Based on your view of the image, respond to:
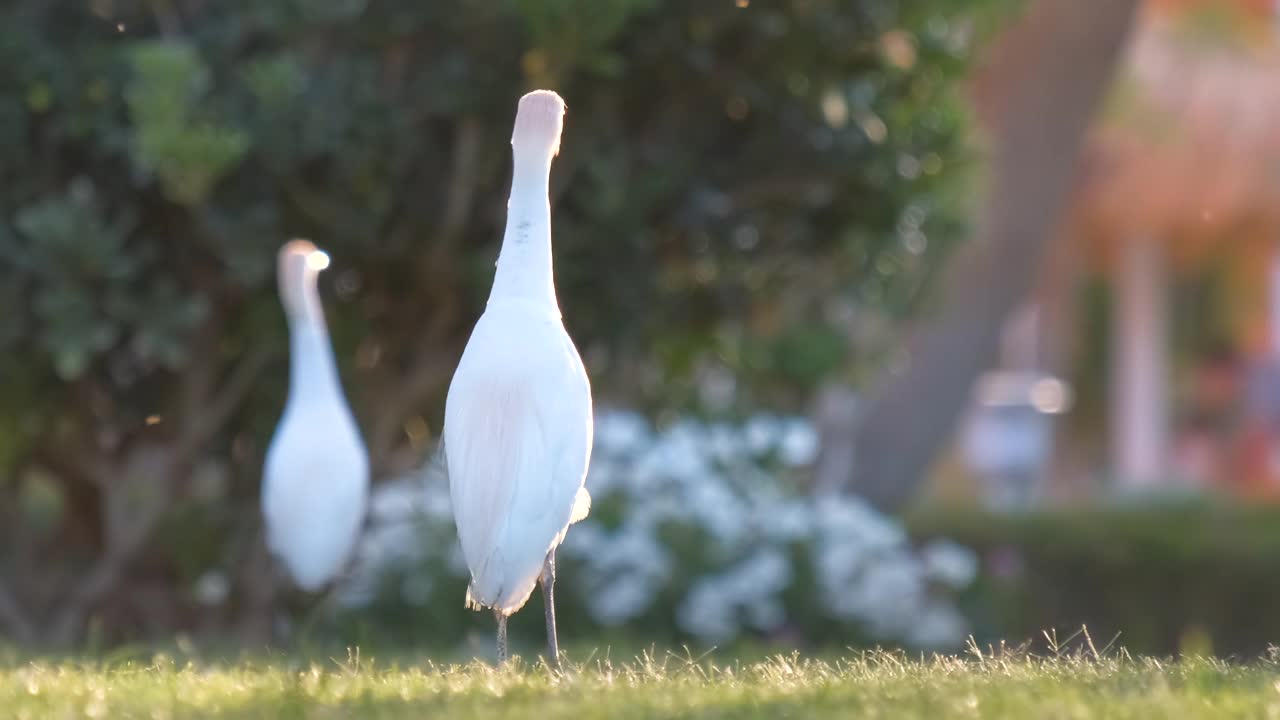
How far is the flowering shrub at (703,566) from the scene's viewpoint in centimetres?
891

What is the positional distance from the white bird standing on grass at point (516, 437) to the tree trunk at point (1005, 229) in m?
7.22

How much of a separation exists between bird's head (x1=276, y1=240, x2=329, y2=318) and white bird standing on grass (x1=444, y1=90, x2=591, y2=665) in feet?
8.09

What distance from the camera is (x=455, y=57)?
7656 mm

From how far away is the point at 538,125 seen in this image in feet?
16.2

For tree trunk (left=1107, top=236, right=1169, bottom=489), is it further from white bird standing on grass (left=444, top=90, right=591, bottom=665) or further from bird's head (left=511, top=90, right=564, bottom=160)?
white bird standing on grass (left=444, top=90, right=591, bottom=665)

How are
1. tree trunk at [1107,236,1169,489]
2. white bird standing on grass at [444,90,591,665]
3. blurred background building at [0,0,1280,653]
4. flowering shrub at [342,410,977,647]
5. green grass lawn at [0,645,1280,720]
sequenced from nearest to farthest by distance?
green grass lawn at [0,645,1280,720]
white bird standing on grass at [444,90,591,665]
blurred background building at [0,0,1280,653]
flowering shrub at [342,410,977,647]
tree trunk at [1107,236,1169,489]

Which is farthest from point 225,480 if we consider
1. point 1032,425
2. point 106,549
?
point 1032,425

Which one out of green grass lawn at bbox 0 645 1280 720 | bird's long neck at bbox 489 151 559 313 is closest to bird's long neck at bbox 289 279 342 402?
bird's long neck at bbox 489 151 559 313

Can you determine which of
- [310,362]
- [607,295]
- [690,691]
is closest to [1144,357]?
[607,295]

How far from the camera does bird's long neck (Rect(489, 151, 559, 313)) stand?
4.86m

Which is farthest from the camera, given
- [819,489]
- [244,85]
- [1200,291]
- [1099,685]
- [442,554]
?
[1200,291]

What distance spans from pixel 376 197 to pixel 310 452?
126 centimetres

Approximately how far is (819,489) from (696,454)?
2522 millimetres

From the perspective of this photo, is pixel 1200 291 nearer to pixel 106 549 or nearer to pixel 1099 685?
pixel 106 549
